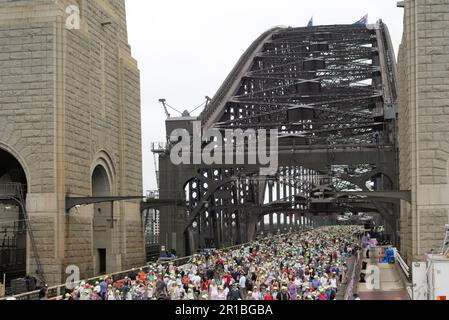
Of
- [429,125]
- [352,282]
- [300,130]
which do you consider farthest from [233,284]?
[300,130]

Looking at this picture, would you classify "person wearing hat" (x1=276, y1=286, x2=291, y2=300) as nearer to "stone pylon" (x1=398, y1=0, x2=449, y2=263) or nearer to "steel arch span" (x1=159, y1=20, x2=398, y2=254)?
"stone pylon" (x1=398, y1=0, x2=449, y2=263)

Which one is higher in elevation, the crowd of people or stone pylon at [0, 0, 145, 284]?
stone pylon at [0, 0, 145, 284]

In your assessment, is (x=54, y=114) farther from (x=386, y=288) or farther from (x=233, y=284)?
(x=386, y=288)

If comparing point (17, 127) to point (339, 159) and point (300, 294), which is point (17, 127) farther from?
point (339, 159)

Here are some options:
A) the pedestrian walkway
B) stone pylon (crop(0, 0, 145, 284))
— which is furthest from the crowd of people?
stone pylon (crop(0, 0, 145, 284))

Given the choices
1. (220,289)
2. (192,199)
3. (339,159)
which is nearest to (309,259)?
(220,289)

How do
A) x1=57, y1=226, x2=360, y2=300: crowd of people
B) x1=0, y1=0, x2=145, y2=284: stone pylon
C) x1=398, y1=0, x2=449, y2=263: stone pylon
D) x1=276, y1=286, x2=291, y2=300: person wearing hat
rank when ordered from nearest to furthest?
x1=276, y1=286, x2=291, y2=300: person wearing hat
x1=57, y1=226, x2=360, y2=300: crowd of people
x1=398, y1=0, x2=449, y2=263: stone pylon
x1=0, y1=0, x2=145, y2=284: stone pylon

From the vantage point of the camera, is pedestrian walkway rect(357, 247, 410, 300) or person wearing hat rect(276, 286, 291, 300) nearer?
person wearing hat rect(276, 286, 291, 300)

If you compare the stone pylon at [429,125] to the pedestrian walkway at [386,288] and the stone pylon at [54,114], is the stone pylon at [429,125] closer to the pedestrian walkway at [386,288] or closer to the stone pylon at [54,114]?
the pedestrian walkway at [386,288]

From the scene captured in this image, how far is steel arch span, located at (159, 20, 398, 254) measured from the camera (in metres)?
61.4

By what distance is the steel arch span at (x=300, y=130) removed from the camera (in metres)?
61.4

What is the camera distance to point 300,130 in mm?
80188

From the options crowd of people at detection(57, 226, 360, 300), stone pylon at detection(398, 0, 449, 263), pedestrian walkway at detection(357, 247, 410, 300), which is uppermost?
stone pylon at detection(398, 0, 449, 263)

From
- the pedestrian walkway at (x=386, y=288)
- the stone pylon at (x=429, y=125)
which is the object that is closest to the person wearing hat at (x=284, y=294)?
the pedestrian walkway at (x=386, y=288)
